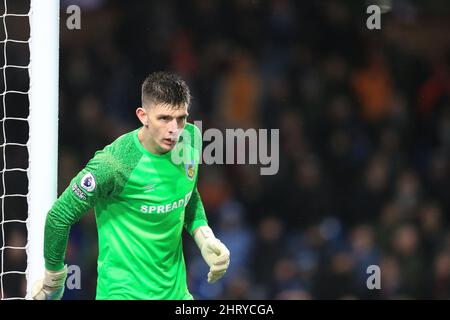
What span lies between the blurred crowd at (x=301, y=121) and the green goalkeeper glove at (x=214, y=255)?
74.4 inches

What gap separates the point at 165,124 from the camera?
10.8 ft

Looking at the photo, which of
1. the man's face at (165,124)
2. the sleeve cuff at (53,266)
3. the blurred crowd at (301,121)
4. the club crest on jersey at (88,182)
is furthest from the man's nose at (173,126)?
the blurred crowd at (301,121)

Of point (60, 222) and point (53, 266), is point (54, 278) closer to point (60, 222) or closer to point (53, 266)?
point (53, 266)

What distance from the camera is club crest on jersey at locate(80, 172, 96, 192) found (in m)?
3.15

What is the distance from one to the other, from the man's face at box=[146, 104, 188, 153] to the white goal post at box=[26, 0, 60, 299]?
0.46 metres

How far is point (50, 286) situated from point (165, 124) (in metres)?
0.73

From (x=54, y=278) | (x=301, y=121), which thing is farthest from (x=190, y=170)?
(x=301, y=121)

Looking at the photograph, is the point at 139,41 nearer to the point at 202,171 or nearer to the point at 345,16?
the point at 202,171

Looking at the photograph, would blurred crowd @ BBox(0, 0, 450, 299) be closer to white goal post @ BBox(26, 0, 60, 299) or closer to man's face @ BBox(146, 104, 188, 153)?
white goal post @ BBox(26, 0, 60, 299)

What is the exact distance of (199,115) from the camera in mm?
5738

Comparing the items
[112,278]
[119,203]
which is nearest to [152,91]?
[119,203]

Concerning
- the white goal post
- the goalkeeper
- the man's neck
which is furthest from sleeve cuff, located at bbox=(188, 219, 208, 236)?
the white goal post

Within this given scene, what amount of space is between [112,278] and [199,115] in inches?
99.6
